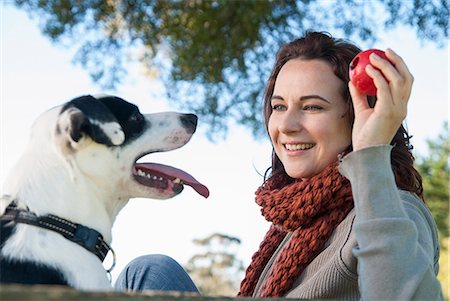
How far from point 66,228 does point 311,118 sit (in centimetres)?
91

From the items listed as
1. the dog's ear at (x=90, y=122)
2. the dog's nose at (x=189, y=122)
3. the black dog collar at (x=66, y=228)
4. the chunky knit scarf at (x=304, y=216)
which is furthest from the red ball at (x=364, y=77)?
the black dog collar at (x=66, y=228)

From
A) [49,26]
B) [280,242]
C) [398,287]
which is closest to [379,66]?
[398,287]

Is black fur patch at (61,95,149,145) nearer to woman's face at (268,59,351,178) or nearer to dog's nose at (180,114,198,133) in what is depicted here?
dog's nose at (180,114,198,133)

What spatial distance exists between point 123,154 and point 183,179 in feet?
0.63

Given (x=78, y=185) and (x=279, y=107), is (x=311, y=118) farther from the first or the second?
(x=78, y=185)

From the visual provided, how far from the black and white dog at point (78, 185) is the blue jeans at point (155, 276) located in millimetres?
375

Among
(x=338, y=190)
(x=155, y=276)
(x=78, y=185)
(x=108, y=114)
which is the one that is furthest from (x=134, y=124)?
(x=338, y=190)

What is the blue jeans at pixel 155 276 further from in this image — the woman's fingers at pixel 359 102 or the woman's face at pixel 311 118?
the woman's fingers at pixel 359 102

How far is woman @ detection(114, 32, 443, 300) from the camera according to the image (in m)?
1.81

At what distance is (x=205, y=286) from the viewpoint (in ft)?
29.6

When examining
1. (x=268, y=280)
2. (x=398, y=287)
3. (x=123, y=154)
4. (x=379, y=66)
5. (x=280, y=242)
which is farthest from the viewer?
(x=280, y=242)

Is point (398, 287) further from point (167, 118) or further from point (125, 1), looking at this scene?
point (125, 1)

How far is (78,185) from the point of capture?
6.34ft

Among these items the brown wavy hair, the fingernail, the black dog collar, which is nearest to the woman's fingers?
the fingernail
